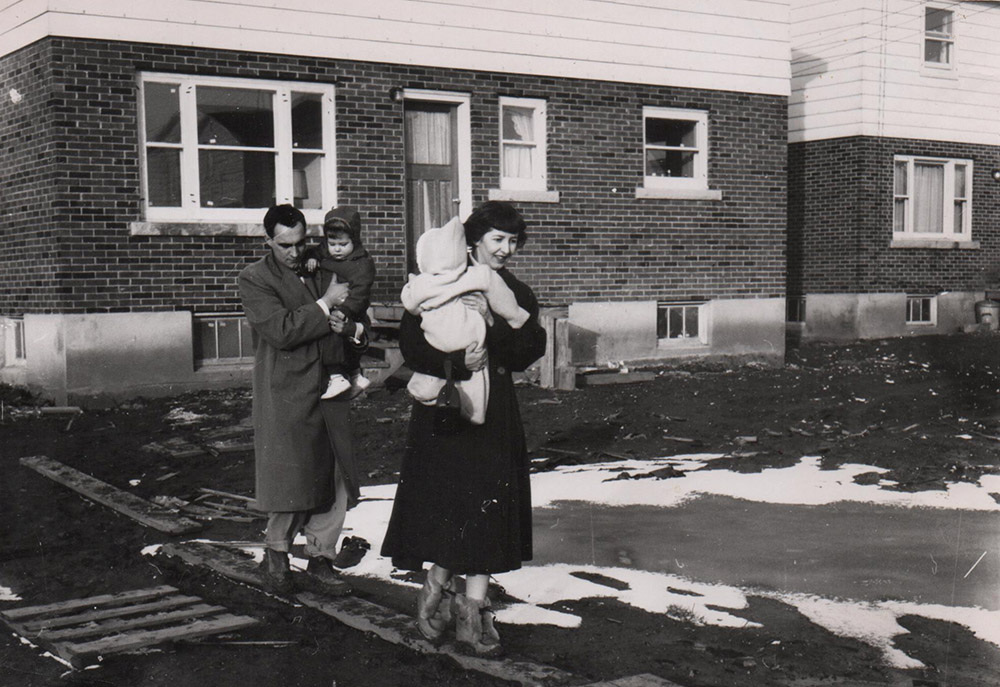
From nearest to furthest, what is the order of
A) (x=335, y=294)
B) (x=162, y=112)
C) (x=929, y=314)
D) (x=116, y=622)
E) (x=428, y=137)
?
(x=116, y=622)
(x=335, y=294)
(x=162, y=112)
(x=428, y=137)
(x=929, y=314)

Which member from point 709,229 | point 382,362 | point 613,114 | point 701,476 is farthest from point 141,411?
point 709,229

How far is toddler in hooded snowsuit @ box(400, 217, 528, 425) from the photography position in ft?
14.6

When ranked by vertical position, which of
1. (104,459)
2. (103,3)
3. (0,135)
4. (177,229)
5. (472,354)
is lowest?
(104,459)

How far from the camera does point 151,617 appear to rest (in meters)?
4.86

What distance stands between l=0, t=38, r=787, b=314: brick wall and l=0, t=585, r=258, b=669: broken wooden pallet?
6.83 metres

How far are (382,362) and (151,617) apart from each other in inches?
319

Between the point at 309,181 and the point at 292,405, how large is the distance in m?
7.83

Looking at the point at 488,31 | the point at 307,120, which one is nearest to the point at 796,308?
the point at 488,31

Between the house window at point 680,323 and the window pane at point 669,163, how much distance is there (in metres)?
1.86

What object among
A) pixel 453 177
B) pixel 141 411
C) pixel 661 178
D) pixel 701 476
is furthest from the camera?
pixel 661 178

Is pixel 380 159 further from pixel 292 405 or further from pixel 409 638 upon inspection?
pixel 409 638

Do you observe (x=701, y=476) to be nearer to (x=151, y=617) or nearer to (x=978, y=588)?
(x=978, y=588)

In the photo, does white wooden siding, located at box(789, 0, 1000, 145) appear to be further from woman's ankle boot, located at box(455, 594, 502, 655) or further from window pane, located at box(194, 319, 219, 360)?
woman's ankle boot, located at box(455, 594, 502, 655)

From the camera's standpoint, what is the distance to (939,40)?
1991 cm
